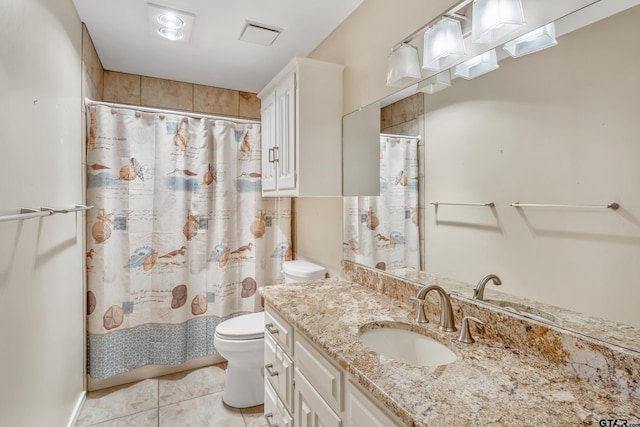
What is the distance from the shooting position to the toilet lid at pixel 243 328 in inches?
82.4

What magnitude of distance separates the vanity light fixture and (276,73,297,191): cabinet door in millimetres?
683

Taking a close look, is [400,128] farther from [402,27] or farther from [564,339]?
[564,339]

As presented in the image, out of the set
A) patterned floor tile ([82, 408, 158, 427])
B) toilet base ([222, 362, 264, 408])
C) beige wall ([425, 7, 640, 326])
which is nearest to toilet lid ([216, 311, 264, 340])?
toilet base ([222, 362, 264, 408])

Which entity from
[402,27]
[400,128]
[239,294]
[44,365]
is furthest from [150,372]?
[402,27]

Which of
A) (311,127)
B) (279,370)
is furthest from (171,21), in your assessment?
(279,370)

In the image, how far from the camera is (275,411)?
161cm

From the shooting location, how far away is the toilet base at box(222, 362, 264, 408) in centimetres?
213

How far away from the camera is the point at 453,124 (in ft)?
4.45

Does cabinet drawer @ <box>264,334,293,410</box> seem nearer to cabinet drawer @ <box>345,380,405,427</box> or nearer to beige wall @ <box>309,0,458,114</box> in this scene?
cabinet drawer @ <box>345,380,405,427</box>

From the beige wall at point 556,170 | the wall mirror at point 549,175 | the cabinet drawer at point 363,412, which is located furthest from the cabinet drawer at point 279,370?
the beige wall at point 556,170

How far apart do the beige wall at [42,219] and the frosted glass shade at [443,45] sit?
1538 mm

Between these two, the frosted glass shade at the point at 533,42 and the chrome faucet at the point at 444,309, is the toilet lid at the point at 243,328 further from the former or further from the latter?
the frosted glass shade at the point at 533,42

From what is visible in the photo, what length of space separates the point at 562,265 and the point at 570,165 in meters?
0.30

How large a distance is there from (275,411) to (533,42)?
6.07ft
